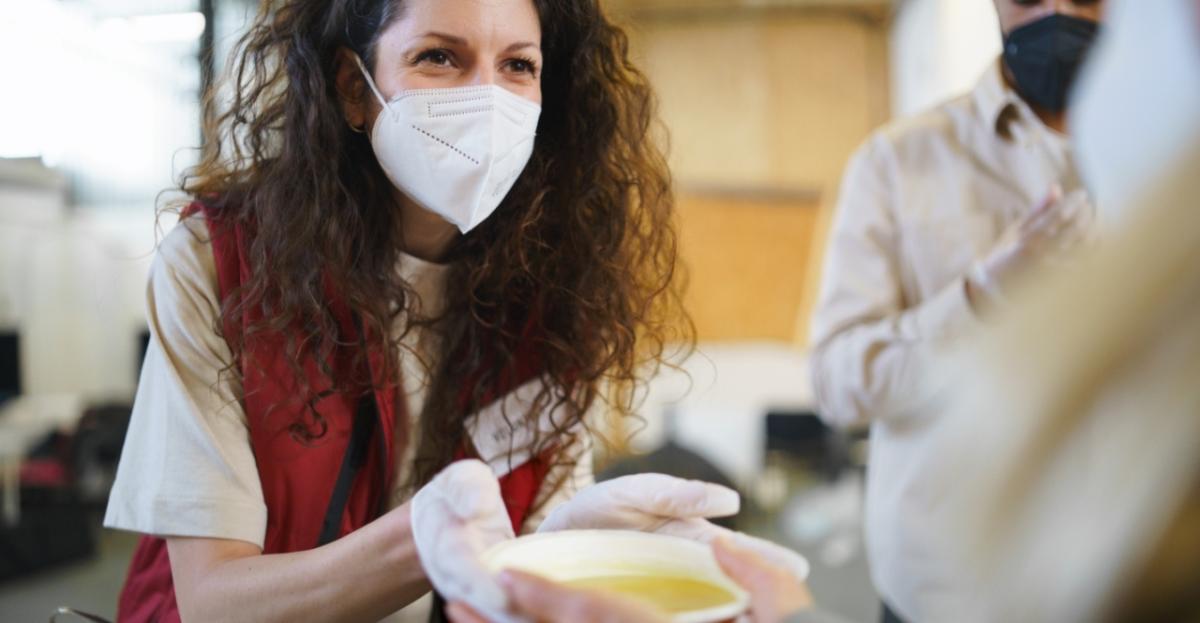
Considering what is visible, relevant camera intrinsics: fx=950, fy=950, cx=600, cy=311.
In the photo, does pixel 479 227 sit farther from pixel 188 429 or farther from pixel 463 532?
pixel 463 532

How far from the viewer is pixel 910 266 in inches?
59.6

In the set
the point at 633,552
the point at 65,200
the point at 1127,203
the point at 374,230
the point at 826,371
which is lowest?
the point at 65,200

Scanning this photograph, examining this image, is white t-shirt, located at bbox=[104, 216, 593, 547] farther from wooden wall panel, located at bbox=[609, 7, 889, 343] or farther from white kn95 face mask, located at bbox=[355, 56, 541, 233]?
wooden wall panel, located at bbox=[609, 7, 889, 343]

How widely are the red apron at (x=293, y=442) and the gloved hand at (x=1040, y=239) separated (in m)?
0.81

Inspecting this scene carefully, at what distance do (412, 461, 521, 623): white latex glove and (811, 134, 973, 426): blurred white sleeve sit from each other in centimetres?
89

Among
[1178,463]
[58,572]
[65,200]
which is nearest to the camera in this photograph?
[1178,463]

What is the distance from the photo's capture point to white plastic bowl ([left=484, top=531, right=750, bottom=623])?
72 centimetres

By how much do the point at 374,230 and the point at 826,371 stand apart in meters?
0.82

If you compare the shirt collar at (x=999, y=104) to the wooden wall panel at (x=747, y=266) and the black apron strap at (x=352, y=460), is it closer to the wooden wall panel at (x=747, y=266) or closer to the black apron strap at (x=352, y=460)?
the black apron strap at (x=352, y=460)

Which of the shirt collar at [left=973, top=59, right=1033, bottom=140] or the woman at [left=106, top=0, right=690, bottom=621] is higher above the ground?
the shirt collar at [left=973, top=59, right=1033, bottom=140]

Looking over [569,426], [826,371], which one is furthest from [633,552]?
[826,371]

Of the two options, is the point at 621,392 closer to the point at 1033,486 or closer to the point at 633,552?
the point at 633,552

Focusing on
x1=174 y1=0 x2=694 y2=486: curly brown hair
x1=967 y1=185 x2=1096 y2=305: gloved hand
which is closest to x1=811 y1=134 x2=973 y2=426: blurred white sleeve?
x1=967 y1=185 x2=1096 y2=305: gloved hand

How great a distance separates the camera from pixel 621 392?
3.77 ft
